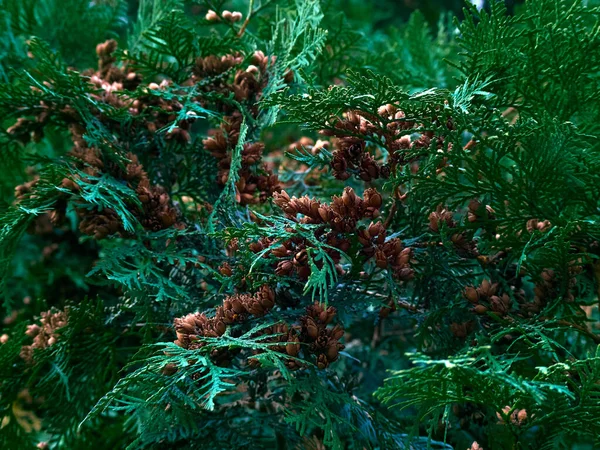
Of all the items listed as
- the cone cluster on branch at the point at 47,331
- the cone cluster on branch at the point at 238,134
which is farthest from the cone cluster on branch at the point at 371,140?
the cone cluster on branch at the point at 47,331

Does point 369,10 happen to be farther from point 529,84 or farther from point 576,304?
point 576,304

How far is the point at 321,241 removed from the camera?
89 cm

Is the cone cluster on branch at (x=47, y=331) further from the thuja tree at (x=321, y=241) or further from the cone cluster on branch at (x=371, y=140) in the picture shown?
the cone cluster on branch at (x=371, y=140)

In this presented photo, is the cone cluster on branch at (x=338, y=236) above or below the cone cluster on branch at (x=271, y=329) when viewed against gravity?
above

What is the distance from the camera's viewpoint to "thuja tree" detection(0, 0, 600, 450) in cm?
85

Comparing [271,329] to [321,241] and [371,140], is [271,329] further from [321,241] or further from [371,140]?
[371,140]

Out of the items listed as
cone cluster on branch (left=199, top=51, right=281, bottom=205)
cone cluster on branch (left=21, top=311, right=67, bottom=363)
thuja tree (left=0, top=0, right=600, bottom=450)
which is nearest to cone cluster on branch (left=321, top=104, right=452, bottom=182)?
thuja tree (left=0, top=0, right=600, bottom=450)

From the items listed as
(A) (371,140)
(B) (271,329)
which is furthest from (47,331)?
(A) (371,140)

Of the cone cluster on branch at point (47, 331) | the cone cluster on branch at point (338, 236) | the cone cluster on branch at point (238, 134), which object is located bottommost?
the cone cluster on branch at point (47, 331)

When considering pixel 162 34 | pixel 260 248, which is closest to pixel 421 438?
pixel 260 248

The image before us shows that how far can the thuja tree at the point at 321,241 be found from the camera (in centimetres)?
85

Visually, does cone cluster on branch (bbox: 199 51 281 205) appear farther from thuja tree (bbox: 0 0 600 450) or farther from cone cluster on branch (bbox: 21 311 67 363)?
cone cluster on branch (bbox: 21 311 67 363)

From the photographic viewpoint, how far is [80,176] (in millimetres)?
1028

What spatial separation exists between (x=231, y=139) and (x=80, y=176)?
0.24 m
